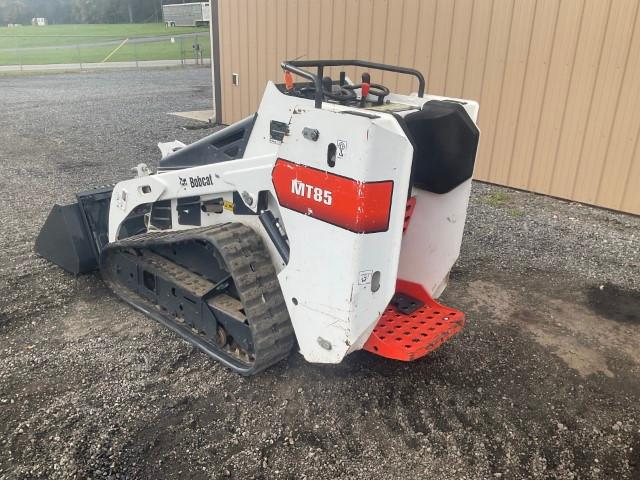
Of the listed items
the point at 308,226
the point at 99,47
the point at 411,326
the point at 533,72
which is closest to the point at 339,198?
the point at 308,226

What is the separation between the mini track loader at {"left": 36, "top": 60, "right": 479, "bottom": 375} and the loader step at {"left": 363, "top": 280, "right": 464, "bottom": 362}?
1cm

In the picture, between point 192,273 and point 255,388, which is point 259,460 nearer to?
point 255,388

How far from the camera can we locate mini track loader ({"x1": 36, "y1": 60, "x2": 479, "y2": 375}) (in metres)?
2.65

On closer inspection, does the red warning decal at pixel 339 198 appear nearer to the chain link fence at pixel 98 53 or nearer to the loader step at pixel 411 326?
the loader step at pixel 411 326

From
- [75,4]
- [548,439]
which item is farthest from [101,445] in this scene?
[75,4]

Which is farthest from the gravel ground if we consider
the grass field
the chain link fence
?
the grass field

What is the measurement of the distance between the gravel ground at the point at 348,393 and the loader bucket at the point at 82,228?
17 centimetres

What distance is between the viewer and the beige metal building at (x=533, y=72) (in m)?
6.51

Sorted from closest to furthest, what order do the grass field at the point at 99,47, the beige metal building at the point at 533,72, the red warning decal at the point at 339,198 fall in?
the red warning decal at the point at 339,198, the beige metal building at the point at 533,72, the grass field at the point at 99,47

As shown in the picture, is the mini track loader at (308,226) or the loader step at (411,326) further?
the loader step at (411,326)

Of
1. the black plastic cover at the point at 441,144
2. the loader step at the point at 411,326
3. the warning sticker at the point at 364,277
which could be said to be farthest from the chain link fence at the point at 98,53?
the warning sticker at the point at 364,277

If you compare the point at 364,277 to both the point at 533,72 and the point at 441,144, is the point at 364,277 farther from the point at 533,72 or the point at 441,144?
the point at 533,72

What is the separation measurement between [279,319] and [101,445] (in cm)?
107

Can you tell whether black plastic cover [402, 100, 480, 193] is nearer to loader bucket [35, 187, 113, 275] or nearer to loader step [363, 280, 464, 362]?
loader step [363, 280, 464, 362]
